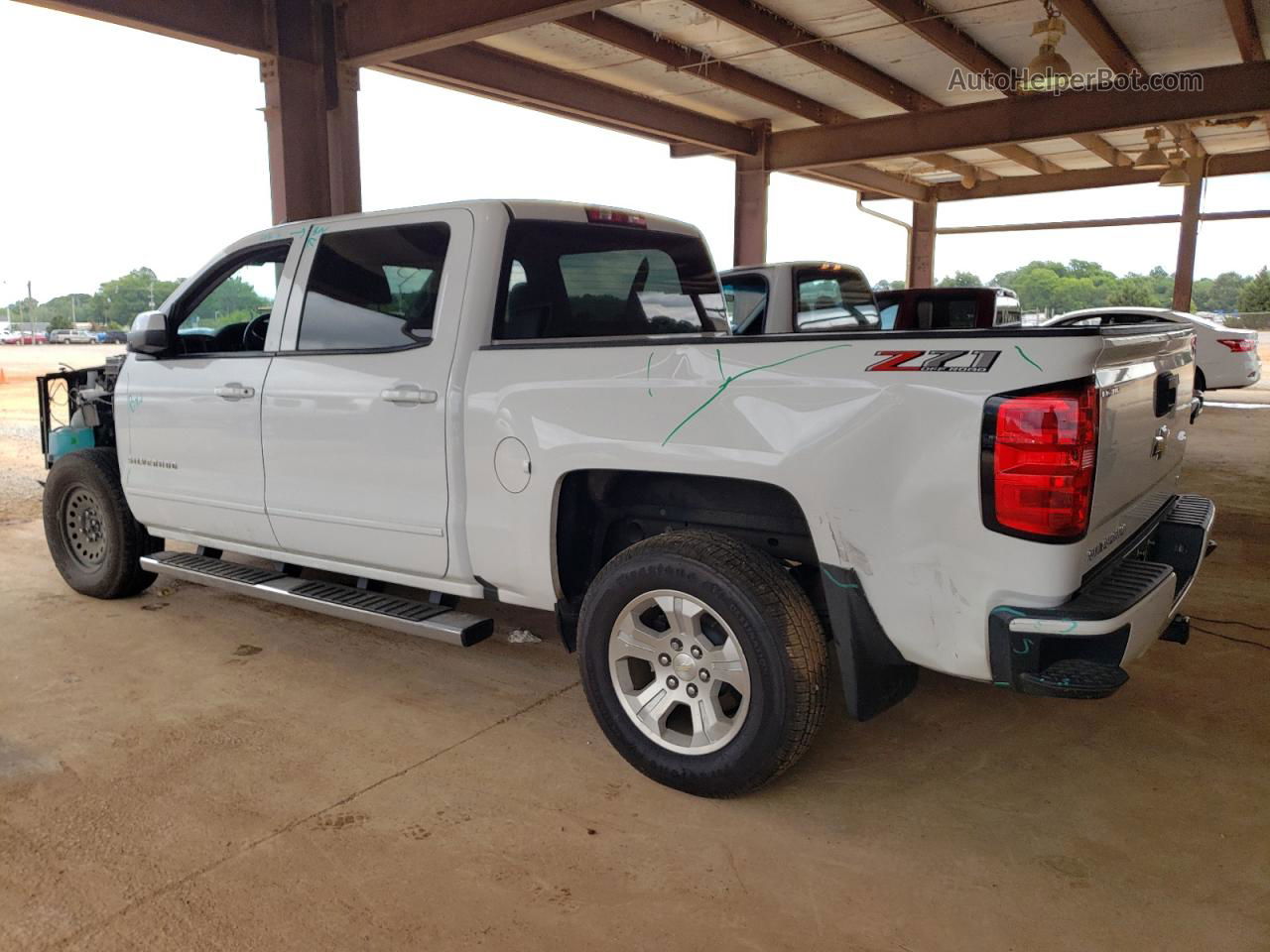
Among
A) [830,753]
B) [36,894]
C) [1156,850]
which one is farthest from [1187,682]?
[36,894]

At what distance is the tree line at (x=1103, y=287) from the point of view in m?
29.9

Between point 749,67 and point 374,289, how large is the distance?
970 cm

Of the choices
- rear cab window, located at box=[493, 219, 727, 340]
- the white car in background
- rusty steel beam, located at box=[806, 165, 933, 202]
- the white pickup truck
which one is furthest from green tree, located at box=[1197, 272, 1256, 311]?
the white pickup truck

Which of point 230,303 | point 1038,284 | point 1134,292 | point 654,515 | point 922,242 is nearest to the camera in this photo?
point 654,515

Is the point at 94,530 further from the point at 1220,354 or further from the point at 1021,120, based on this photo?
the point at 1220,354

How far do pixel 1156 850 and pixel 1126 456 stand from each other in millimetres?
1135

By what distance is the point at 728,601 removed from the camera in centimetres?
282

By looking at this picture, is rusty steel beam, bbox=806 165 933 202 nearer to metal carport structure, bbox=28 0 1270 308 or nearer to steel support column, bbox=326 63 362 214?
metal carport structure, bbox=28 0 1270 308

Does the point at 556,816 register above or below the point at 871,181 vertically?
below

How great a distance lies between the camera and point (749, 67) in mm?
12109

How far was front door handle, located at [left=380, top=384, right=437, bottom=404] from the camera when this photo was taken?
3518 mm

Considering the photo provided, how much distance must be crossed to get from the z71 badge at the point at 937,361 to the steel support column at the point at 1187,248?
21.4m

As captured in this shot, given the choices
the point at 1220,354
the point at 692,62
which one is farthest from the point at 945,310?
the point at 1220,354

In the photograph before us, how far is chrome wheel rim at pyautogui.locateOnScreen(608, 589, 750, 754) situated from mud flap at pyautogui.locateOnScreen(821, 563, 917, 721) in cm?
30
